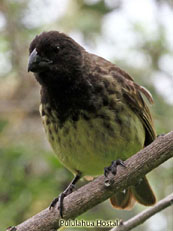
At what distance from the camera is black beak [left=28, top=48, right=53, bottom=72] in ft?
13.0

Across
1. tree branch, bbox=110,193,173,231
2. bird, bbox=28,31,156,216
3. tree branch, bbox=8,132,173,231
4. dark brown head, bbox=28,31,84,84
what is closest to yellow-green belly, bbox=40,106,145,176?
bird, bbox=28,31,156,216

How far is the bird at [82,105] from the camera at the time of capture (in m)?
4.03

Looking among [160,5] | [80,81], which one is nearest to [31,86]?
[160,5]

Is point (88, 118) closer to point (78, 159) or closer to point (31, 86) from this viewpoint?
point (78, 159)

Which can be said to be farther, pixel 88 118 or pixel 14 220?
pixel 14 220

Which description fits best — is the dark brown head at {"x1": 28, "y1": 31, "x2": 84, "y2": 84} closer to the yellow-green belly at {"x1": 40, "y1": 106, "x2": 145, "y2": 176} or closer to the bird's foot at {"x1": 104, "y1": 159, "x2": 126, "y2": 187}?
the yellow-green belly at {"x1": 40, "y1": 106, "x2": 145, "y2": 176}

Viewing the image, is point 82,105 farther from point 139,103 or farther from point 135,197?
point 135,197

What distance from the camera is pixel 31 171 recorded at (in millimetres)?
5859

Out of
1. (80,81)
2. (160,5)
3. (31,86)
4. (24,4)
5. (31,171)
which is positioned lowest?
(80,81)

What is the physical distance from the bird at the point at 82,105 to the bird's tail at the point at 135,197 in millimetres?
416

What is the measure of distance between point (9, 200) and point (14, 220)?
0.19m

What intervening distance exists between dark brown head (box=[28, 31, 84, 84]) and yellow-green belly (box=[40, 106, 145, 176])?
368 millimetres

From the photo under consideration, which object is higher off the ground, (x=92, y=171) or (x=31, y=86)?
(x=31, y=86)

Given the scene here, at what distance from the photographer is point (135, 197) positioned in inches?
186
